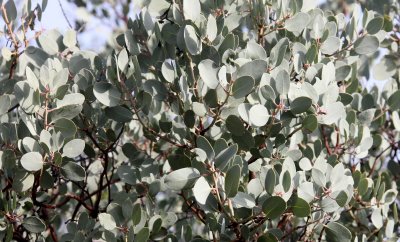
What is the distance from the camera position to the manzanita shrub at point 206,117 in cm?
167

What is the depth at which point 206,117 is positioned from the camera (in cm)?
189

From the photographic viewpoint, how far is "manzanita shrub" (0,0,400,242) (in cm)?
167

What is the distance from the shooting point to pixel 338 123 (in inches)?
83.7

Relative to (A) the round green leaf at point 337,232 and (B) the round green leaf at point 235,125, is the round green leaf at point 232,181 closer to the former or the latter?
(B) the round green leaf at point 235,125

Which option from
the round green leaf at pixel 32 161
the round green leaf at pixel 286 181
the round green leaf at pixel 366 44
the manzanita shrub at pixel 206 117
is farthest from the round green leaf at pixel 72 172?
the round green leaf at pixel 366 44

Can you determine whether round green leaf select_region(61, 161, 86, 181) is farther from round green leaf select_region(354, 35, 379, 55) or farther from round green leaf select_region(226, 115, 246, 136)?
round green leaf select_region(354, 35, 379, 55)

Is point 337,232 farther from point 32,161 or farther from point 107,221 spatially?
point 32,161

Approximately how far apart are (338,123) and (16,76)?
111 centimetres

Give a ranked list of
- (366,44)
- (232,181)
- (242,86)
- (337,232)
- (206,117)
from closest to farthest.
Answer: (232,181)
(242,86)
(337,232)
(206,117)
(366,44)

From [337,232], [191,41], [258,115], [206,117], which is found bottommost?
[337,232]

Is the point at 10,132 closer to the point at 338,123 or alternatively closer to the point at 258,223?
the point at 258,223

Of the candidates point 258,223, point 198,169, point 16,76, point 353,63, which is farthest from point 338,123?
point 16,76

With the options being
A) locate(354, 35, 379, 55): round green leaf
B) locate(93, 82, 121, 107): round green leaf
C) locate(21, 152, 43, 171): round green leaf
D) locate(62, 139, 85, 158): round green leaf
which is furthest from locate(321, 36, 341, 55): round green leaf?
locate(21, 152, 43, 171): round green leaf

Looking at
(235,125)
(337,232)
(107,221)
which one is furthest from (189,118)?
(337,232)
